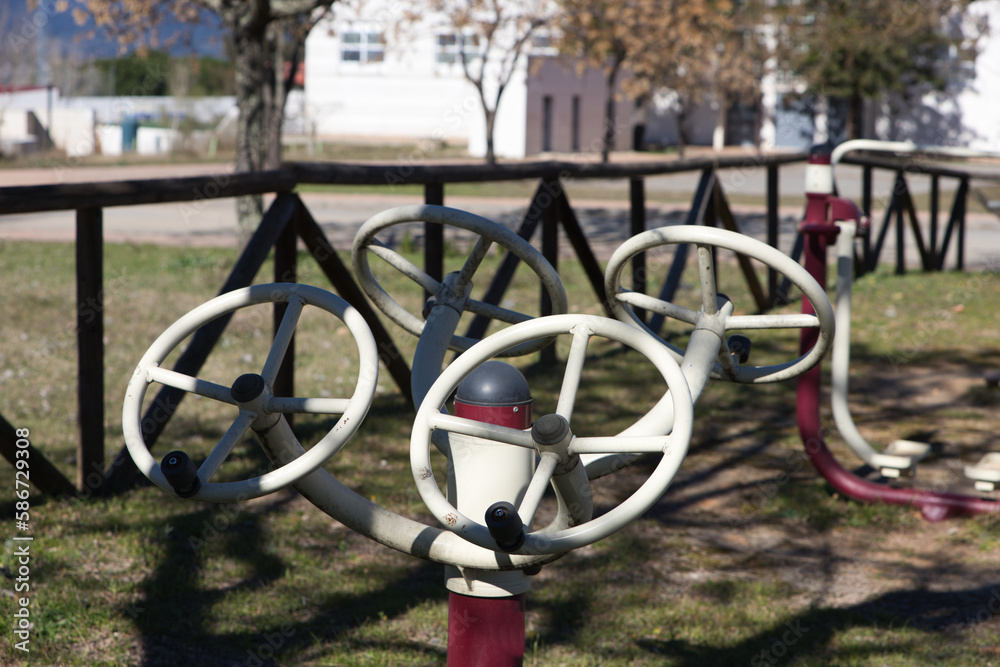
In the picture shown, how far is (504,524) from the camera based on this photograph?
51.8 inches

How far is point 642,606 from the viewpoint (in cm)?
291

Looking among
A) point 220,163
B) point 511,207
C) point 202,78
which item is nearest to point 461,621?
point 511,207

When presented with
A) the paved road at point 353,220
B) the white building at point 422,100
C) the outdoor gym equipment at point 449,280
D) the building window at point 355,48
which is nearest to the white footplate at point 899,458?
the outdoor gym equipment at point 449,280

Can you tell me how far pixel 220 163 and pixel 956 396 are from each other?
23.4 meters

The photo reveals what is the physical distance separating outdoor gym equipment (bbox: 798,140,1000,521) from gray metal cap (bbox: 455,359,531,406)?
2.20 meters

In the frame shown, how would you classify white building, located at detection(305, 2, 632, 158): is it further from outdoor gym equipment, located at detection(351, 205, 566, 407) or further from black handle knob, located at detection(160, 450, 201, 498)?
black handle knob, located at detection(160, 450, 201, 498)

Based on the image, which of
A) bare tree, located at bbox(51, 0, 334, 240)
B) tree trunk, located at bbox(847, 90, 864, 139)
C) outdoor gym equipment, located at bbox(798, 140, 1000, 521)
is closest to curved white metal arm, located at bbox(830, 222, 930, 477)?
outdoor gym equipment, located at bbox(798, 140, 1000, 521)

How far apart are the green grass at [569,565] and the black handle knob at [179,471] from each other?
4.19 feet

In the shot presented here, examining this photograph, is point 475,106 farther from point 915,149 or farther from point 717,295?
point 717,295

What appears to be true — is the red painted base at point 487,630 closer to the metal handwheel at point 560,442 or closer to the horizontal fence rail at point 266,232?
the metal handwheel at point 560,442

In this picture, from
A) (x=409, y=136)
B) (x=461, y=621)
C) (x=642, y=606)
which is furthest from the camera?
(x=409, y=136)

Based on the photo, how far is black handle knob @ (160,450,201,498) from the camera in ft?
4.73

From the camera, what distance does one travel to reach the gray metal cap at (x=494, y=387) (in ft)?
5.43

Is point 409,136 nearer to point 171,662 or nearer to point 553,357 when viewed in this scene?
point 553,357
